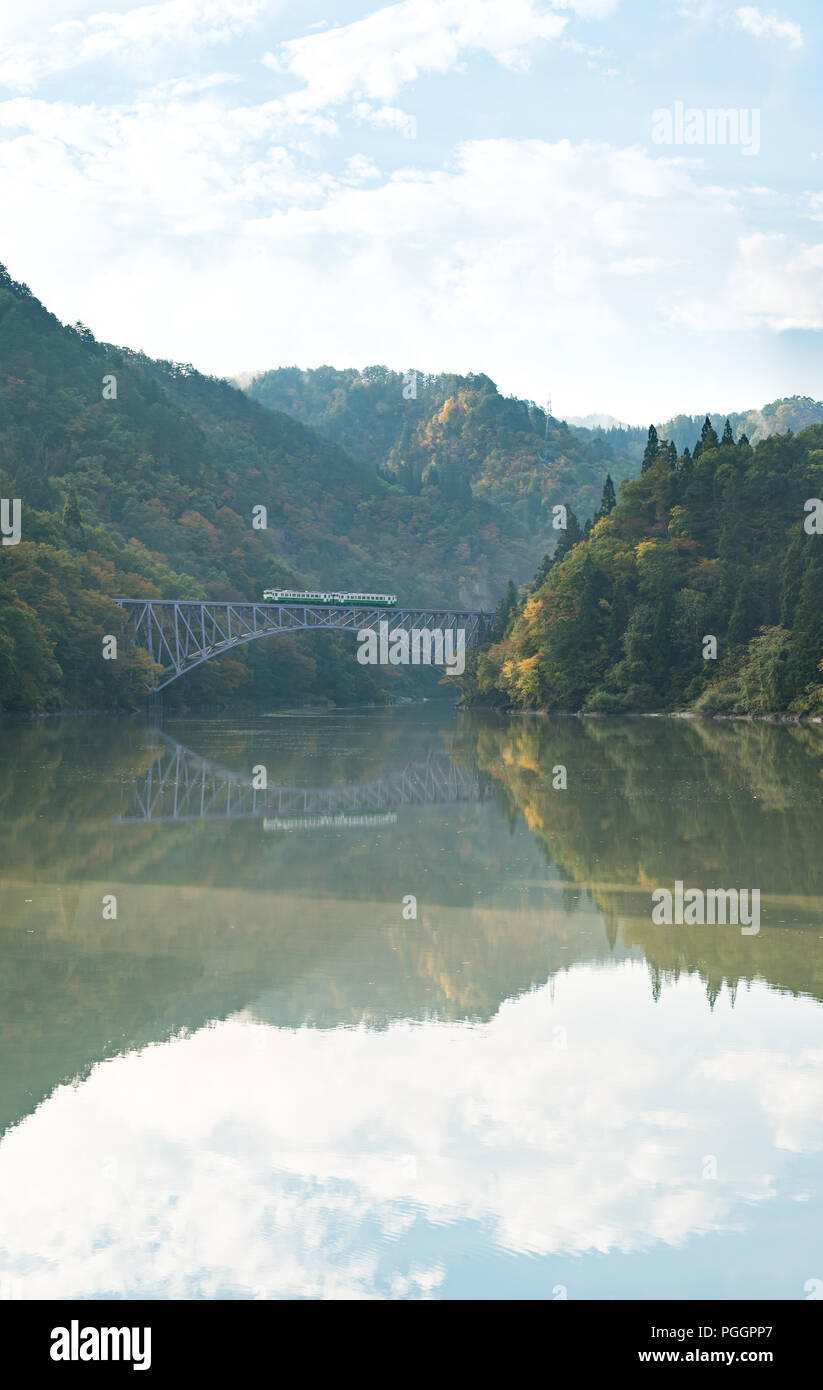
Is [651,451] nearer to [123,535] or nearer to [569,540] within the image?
[569,540]

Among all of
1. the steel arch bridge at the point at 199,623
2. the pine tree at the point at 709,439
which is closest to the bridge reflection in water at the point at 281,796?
the steel arch bridge at the point at 199,623

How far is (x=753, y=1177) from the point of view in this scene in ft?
23.8

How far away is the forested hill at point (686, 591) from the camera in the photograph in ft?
260

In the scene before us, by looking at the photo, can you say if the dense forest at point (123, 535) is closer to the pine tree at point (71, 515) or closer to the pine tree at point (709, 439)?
the pine tree at point (71, 515)

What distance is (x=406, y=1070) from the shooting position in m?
9.12

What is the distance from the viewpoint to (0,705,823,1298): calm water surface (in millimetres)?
6418

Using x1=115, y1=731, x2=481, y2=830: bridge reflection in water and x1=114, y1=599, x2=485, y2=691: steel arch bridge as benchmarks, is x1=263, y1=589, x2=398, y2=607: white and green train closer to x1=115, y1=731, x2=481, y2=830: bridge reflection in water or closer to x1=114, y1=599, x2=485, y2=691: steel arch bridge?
x1=114, y1=599, x2=485, y2=691: steel arch bridge

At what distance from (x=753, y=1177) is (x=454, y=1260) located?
6.38ft

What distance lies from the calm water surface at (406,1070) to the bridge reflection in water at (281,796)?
3.87m

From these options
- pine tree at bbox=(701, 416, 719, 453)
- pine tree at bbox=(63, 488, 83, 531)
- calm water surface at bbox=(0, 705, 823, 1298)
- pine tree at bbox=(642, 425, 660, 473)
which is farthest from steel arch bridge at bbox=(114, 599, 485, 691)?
calm water surface at bbox=(0, 705, 823, 1298)

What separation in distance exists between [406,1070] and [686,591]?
3151 inches

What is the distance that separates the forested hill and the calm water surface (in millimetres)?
58166
